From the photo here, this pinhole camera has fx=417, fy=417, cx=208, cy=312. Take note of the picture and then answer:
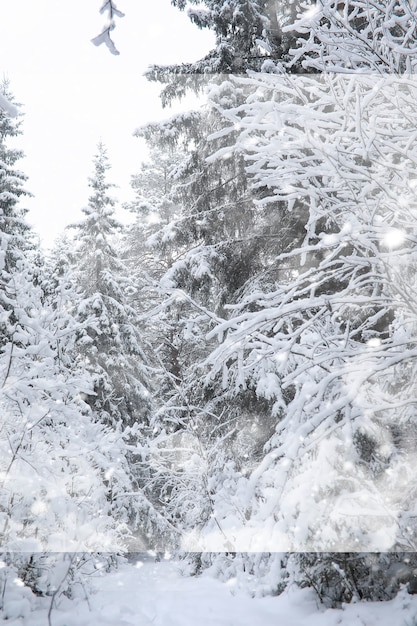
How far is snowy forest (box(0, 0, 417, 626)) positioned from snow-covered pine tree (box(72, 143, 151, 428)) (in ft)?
0.35

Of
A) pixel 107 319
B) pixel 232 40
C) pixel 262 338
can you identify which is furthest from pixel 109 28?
pixel 107 319

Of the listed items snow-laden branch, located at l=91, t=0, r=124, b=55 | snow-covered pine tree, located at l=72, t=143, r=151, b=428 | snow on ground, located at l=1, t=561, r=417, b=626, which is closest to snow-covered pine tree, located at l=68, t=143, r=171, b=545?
snow-covered pine tree, located at l=72, t=143, r=151, b=428

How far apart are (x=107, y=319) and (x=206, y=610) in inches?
379

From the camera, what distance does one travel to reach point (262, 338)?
284 cm

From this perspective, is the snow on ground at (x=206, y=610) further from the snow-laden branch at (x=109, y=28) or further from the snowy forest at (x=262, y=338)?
the snow-laden branch at (x=109, y=28)

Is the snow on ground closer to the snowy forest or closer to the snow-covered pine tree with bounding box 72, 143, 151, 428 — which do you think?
the snowy forest

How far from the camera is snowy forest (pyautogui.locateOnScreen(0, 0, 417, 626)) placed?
2.49 metres

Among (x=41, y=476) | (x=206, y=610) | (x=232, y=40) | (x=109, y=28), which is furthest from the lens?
(x=232, y=40)

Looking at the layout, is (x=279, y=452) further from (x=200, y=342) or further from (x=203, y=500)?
(x=200, y=342)

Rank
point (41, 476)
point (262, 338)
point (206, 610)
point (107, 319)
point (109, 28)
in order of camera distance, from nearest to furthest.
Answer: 1. point (109, 28)
2. point (262, 338)
3. point (41, 476)
4. point (206, 610)
5. point (107, 319)

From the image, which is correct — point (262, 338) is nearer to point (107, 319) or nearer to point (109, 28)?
point (109, 28)

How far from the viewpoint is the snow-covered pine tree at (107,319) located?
44.2 feet

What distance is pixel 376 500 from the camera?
11.5 feet

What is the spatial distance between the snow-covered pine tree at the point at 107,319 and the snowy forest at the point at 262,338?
11 centimetres
